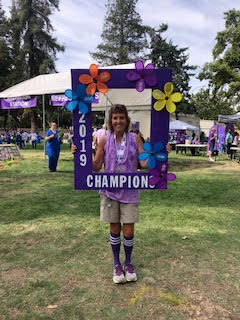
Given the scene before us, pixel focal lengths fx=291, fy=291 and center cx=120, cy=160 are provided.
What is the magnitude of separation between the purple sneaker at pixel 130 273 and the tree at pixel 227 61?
31439mm

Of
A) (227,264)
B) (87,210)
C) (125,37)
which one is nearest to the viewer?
(227,264)

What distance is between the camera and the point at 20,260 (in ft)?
11.1

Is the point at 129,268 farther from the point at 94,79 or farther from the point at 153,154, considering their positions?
the point at 94,79

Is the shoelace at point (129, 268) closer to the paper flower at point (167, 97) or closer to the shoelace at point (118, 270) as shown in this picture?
the shoelace at point (118, 270)

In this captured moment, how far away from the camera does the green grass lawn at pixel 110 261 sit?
252cm

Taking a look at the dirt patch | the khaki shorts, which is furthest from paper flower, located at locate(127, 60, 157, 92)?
the dirt patch

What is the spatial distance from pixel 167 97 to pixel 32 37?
34.5 meters

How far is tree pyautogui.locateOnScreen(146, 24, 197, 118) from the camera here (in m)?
40.3

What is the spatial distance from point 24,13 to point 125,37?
11.9 metres

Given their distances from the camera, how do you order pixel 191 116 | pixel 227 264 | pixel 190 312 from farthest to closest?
pixel 191 116
pixel 227 264
pixel 190 312

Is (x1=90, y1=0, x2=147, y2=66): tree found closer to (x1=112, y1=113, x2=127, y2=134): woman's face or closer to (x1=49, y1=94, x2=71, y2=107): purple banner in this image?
(x1=49, y1=94, x2=71, y2=107): purple banner

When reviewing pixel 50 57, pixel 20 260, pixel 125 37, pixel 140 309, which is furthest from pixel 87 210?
pixel 125 37

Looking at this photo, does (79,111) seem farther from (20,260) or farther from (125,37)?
(125,37)

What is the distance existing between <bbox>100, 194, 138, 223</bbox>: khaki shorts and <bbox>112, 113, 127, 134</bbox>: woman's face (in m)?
0.69
